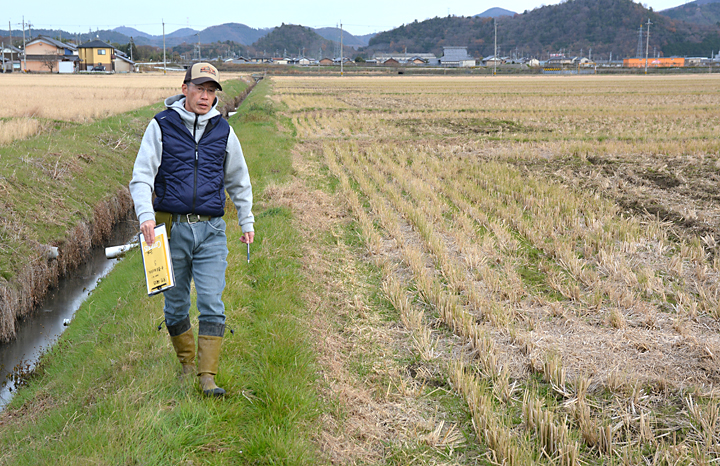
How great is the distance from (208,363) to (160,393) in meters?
0.37

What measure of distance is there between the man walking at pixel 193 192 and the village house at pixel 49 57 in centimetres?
8775

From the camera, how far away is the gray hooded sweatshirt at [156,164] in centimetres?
361

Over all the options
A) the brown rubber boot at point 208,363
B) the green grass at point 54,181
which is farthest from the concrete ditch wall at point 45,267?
the brown rubber boot at point 208,363

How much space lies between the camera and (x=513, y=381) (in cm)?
443

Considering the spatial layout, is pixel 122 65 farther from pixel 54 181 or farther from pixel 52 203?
pixel 52 203

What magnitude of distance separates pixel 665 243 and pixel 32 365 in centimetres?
789

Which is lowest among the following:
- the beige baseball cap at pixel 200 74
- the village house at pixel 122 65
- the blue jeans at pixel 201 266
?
the blue jeans at pixel 201 266

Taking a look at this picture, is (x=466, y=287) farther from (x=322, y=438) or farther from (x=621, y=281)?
(x=322, y=438)

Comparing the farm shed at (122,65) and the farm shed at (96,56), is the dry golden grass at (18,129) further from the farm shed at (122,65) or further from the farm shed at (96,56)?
the farm shed at (122,65)

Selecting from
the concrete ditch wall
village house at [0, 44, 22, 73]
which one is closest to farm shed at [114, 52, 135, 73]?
village house at [0, 44, 22, 73]

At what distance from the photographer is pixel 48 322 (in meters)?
6.89

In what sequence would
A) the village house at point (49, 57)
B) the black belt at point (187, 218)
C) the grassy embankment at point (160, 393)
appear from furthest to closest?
the village house at point (49, 57) < the black belt at point (187, 218) < the grassy embankment at point (160, 393)

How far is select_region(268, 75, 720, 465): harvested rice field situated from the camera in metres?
3.70

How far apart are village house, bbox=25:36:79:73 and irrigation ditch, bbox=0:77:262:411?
81954 mm
